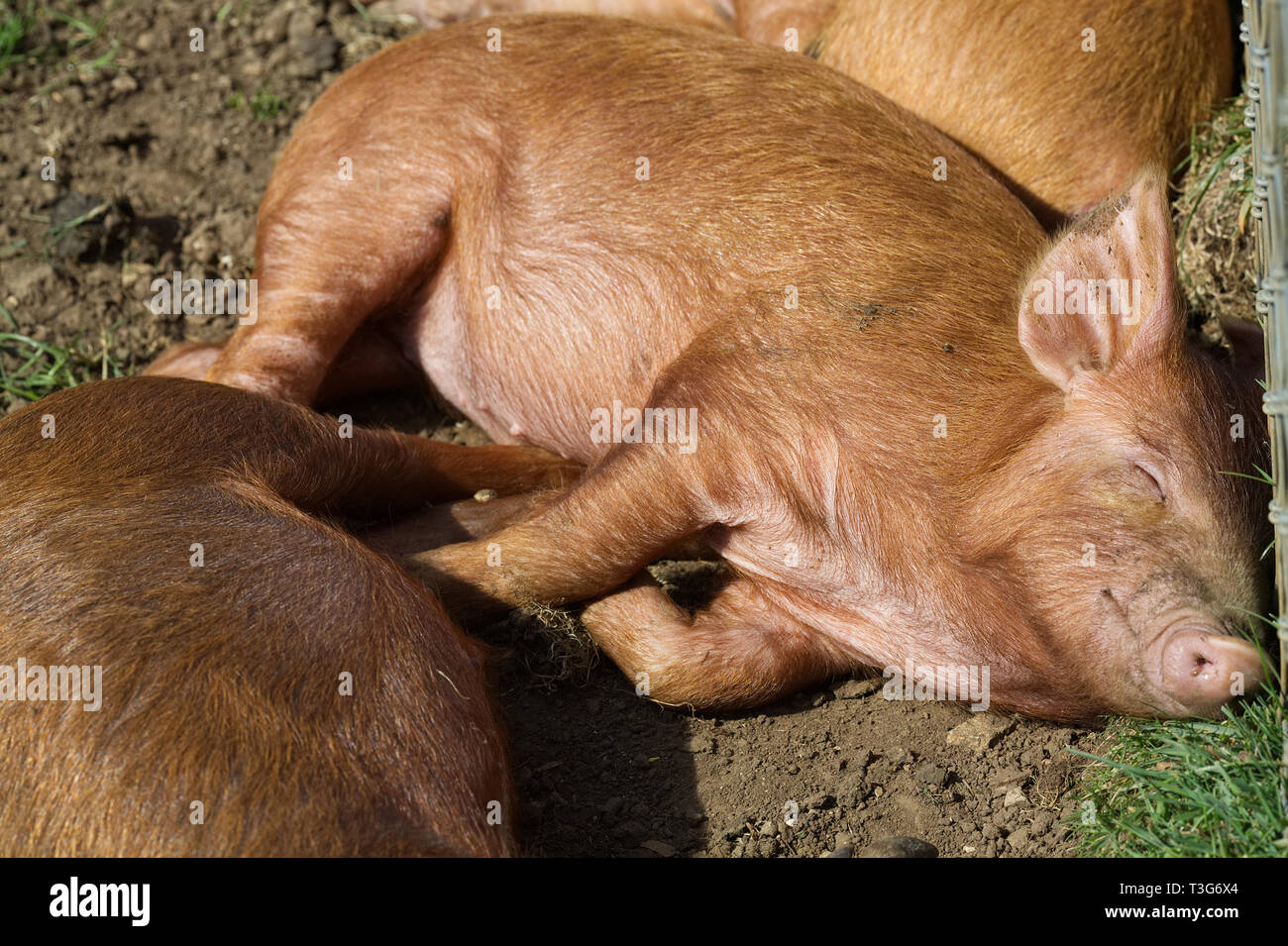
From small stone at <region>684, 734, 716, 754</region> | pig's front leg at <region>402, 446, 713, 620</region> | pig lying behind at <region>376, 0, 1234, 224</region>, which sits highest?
pig lying behind at <region>376, 0, 1234, 224</region>

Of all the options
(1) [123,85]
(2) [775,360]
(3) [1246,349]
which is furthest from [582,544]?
(1) [123,85]

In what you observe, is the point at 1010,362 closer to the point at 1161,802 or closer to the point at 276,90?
the point at 1161,802

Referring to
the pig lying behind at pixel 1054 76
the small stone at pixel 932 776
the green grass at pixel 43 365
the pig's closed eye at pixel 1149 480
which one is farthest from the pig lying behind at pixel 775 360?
the green grass at pixel 43 365

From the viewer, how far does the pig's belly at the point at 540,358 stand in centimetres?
445

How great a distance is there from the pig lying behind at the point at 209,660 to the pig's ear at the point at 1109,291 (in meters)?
1.82

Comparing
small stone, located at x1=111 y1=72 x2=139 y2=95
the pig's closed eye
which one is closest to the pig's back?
the pig's closed eye

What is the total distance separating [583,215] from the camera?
4.58 m

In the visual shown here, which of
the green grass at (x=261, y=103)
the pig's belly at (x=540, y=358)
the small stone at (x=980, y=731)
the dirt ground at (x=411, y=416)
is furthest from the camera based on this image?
the green grass at (x=261, y=103)

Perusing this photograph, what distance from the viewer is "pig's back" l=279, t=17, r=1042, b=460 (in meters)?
4.29

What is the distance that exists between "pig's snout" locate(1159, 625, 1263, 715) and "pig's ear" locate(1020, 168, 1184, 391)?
0.77 meters

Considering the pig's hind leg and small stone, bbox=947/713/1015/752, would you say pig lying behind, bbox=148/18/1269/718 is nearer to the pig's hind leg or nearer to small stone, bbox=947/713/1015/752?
the pig's hind leg

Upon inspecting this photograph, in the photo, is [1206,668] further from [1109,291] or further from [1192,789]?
[1109,291]

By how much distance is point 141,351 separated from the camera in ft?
18.2

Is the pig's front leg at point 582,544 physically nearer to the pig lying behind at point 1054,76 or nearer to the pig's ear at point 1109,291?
the pig's ear at point 1109,291
